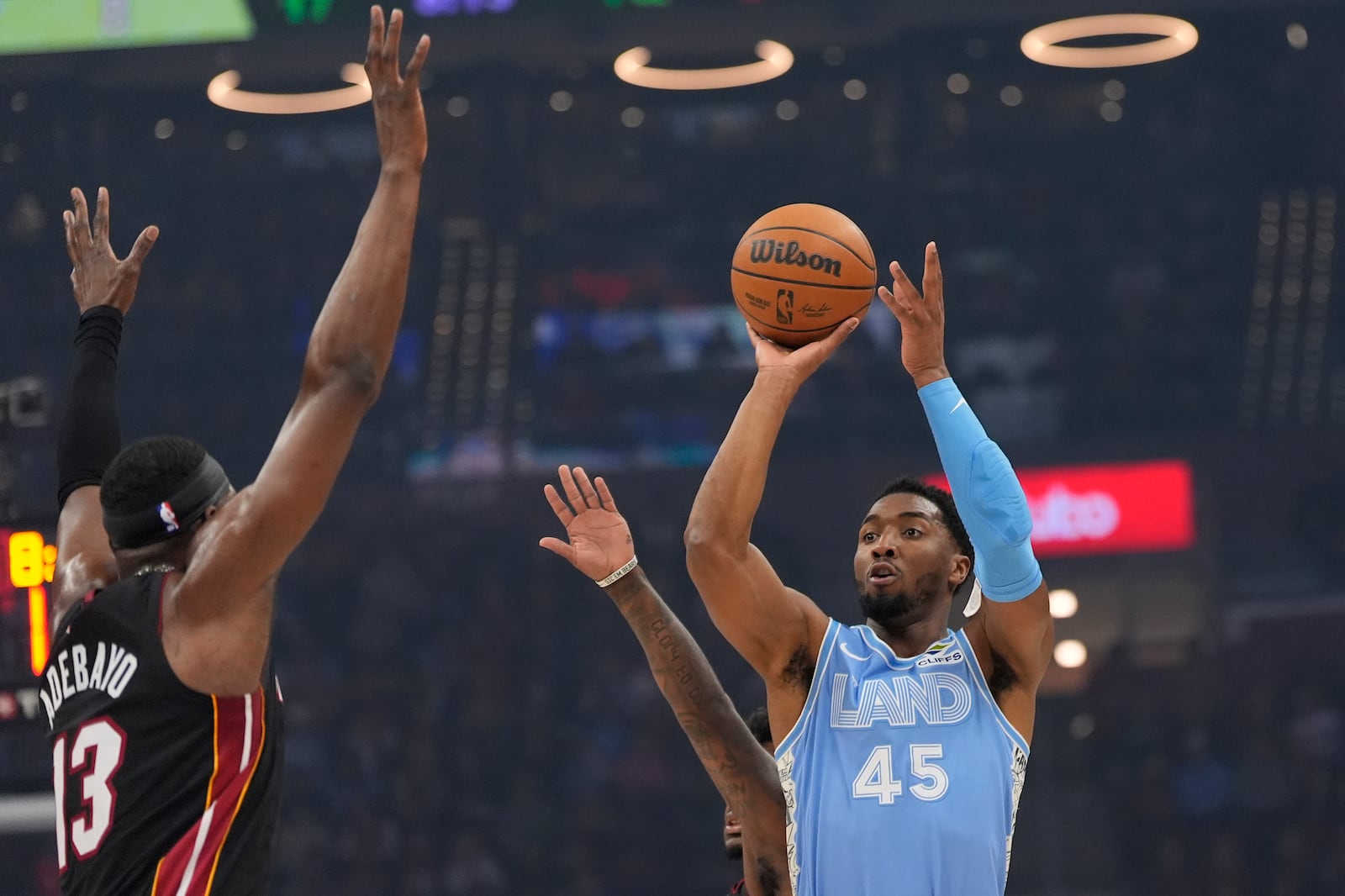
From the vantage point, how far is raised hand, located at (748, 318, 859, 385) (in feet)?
11.4

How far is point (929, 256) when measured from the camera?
136 inches

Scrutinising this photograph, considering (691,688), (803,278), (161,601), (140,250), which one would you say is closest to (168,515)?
(161,601)

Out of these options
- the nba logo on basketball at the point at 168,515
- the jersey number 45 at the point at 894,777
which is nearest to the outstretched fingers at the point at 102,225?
the nba logo on basketball at the point at 168,515

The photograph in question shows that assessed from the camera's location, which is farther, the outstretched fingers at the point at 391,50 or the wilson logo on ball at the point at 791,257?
the wilson logo on ball at the point at 791,257

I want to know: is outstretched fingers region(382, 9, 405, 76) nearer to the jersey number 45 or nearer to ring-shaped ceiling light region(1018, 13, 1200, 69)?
the jersey number 45

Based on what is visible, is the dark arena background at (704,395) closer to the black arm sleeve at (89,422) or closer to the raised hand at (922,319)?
the black arm sleeve at (89,422)

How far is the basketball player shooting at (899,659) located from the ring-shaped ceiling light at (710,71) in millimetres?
7424

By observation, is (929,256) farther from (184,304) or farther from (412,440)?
(184,304)

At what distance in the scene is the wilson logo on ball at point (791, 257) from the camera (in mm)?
3775

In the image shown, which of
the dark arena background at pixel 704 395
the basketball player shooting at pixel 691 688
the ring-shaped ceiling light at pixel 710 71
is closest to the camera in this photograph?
the basketball player shooting at pixel 691 688

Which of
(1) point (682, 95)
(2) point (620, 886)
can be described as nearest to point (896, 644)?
(2) point (620, 886)

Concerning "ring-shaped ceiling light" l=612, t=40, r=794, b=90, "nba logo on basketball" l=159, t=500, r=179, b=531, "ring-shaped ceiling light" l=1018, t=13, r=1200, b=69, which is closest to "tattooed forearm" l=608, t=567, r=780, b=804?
"nba logo on basketball" l=159, t=500, r=179, b=531

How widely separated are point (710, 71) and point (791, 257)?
7238mm

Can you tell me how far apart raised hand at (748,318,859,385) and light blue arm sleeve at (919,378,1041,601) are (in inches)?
11.9
